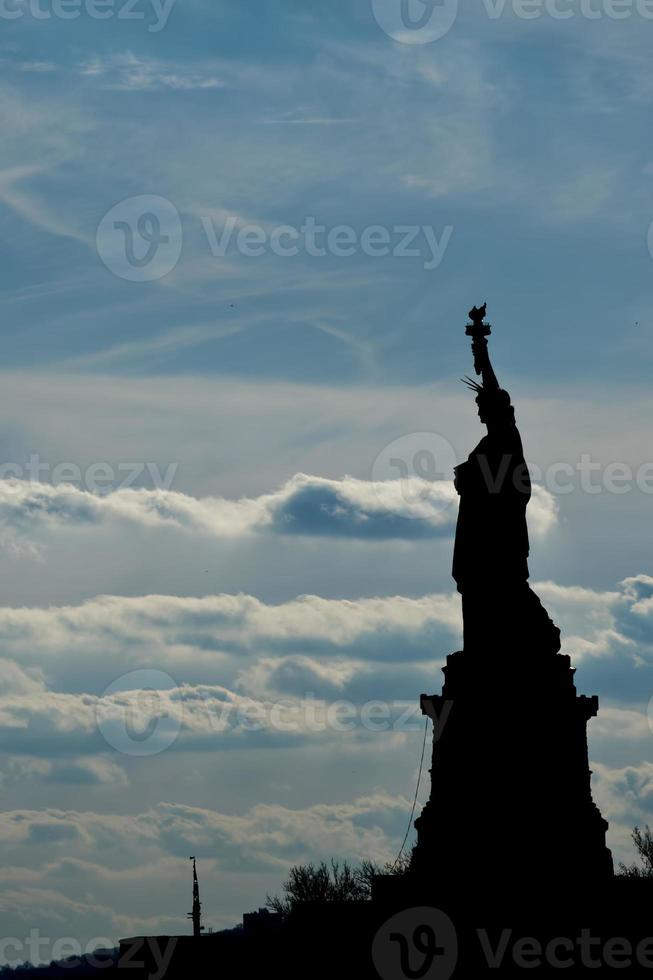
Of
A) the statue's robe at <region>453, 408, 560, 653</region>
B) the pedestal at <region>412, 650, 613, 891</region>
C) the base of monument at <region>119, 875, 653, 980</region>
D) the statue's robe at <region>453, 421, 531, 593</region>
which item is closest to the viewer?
the base of monument at <region>119, 875, 653, 980</region>

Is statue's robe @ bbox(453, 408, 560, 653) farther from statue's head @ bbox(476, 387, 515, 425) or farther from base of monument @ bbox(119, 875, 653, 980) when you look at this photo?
base of monument @ bbox(119, 875, 653, 980)

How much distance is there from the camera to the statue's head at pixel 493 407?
138 ft

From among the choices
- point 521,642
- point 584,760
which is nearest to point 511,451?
point 521,642

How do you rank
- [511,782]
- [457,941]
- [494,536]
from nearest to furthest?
1. [457,941]
2. [511,782]
3. [494,536]

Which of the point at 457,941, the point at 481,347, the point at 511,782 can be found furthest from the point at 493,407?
the point at 457,941

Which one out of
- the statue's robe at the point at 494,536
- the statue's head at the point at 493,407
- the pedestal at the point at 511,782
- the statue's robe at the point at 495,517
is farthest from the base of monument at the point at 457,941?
the statue's head at the point at 493,407

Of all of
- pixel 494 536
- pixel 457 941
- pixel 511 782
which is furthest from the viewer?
pixel 494 536

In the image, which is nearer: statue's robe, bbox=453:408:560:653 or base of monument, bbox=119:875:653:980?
base of monument, bbox=119:875:653:980

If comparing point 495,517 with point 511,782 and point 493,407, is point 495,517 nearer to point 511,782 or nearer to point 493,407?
point 493,407

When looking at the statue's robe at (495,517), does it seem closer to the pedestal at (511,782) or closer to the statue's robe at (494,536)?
the statue's robe at (494,536)

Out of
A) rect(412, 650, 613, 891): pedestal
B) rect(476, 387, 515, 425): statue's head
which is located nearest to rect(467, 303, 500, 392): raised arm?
rect(476, 387, 515, 425): statue's head

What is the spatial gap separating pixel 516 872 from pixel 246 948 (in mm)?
6030

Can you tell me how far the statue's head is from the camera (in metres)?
42.1

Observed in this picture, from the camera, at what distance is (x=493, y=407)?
138 ft
